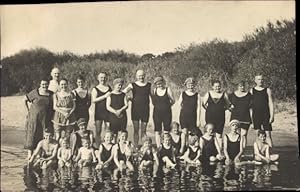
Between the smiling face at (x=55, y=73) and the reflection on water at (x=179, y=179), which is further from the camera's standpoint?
the smiling face at (x=55, y=73)

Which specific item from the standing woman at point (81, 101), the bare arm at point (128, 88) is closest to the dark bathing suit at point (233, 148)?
the bare arm at point (128, 88)

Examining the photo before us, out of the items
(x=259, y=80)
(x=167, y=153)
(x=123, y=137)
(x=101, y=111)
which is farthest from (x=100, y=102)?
(x=259, y=80)

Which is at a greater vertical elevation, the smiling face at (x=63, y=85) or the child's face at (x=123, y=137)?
the smiling face at (x=63, y=85)

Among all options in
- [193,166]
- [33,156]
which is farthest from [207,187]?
[33,156]

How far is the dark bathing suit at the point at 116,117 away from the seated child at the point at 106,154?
25 mm

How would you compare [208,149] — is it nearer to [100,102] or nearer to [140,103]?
[140,103]

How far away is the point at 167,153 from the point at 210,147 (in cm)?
13

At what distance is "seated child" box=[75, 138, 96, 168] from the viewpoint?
4.55 feet

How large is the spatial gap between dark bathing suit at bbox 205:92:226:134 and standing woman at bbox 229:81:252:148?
0.10 feet

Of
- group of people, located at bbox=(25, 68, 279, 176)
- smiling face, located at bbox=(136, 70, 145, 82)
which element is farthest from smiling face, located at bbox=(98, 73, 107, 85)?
smiling face, located at bbox=(136, 70, 145, 82)

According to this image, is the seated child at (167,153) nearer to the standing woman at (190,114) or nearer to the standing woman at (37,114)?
the standing woman at (190,114)

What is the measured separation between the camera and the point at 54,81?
1.42 meters

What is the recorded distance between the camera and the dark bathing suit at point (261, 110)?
1344 mm

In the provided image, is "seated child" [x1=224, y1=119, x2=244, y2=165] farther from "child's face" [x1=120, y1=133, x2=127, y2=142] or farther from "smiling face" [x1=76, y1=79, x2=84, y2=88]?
"smiling face" [x1=76, y1=79, x2=84, y2=88]
